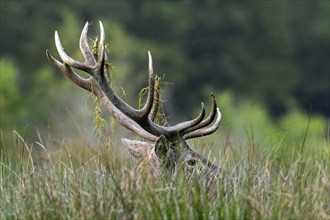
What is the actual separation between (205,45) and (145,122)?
155ft

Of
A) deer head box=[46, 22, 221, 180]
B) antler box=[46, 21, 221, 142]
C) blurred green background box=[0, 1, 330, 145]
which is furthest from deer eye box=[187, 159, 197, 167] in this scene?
blurred green background box=[0, 1, 330, 145]

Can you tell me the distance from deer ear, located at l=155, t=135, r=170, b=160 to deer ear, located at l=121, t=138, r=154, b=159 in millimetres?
242

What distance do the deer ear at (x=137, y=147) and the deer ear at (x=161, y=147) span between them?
242 millimetres

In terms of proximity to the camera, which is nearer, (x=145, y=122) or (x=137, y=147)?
(x=145, y=122)

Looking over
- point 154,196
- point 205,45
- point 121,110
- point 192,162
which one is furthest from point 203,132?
point 205,45

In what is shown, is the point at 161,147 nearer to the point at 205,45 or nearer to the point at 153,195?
the point at 153,195

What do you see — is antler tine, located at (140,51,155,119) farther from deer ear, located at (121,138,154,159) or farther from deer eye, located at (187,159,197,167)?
deer eye, located at (187,159,197,167)

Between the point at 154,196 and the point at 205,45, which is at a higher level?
the point at 205,45

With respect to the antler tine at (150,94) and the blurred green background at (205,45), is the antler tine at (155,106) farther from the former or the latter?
the blurred green background at (205,45)

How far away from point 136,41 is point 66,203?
1784 inches

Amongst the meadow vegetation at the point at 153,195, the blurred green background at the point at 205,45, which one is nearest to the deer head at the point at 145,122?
the meadow vegetation at the point at 153,195

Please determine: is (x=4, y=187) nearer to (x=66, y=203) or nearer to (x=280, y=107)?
(x=66, y=203)

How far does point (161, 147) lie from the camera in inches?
315

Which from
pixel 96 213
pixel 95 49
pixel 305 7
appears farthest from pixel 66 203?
pixel 305 7
